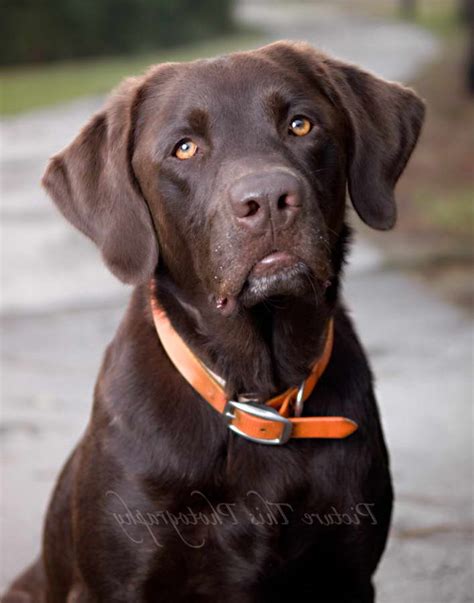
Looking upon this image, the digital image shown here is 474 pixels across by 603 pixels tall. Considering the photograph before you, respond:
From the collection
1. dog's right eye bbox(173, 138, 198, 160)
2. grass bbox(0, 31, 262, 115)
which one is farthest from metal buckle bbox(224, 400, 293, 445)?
grass bbox(0, 31, 262, 115)

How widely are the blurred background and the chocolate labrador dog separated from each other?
→ 98 cm

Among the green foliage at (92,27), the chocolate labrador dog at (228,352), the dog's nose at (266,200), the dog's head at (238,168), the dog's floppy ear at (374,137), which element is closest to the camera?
the dog's nose at (266,200)

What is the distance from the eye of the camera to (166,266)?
3066mm

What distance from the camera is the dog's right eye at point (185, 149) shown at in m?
2.87

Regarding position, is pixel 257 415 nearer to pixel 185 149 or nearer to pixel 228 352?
pixel 228 352

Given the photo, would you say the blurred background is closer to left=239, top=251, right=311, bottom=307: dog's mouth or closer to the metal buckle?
the metal buckle

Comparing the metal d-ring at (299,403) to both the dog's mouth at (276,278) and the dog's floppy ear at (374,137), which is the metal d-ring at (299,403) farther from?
the dog's floppy ear at (374,137)

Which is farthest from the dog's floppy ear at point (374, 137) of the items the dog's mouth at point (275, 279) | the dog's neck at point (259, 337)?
the dog's mouth at point (275, 279)

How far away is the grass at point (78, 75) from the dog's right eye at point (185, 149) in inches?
426

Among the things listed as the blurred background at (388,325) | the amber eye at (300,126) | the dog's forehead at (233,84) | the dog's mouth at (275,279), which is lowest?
the blurred background at (388,325)

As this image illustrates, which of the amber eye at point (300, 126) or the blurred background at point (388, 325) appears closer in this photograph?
the amber eye at point (300, 126)

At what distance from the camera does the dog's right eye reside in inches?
113

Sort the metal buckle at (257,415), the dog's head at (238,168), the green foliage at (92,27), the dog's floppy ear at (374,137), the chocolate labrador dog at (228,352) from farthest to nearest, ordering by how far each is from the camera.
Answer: the green foliage at (92,27), the dog's floppy ear at (374,137), the metal buckle at (257,415), the chocolate labrador dog at (228,352), the dog's head at (238,168)

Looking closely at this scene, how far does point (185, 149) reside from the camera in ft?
9.45
